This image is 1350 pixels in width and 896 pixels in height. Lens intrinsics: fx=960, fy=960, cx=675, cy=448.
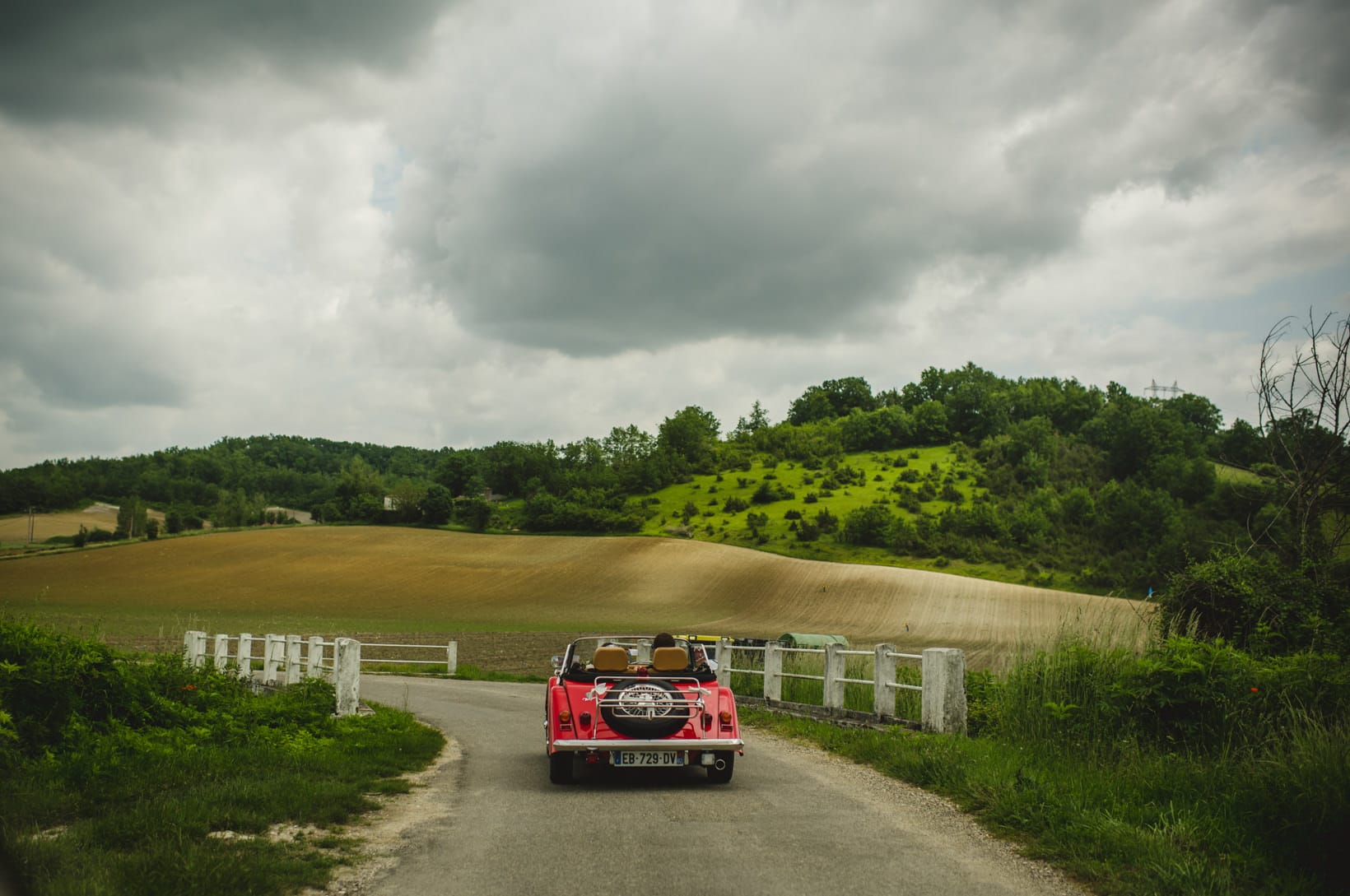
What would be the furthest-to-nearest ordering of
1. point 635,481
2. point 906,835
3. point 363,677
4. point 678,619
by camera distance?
point 635,481
point 678,619
point 363,677
point 906,835

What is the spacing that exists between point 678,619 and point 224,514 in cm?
6486

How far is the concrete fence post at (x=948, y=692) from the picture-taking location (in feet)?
37.4

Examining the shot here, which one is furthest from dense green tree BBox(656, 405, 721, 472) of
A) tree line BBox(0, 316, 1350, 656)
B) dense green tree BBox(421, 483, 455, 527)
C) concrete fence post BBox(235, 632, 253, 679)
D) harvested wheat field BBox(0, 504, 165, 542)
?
concrete fence post BBox(235, 632, 253, 679)

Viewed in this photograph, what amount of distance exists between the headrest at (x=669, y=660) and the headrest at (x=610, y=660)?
34 cm

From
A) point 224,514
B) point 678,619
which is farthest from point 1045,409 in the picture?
point 224,514

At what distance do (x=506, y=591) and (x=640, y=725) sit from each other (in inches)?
2366

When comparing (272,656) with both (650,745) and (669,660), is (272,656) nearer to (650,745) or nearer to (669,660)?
(669,660)

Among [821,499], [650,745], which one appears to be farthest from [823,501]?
[650,745]

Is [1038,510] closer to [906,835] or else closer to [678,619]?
[678,619]

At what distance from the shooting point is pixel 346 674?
14102 millimetres

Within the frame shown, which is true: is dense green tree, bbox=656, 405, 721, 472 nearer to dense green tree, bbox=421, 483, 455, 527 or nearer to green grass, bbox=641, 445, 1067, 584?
green grass, bbox=641, 445, 1067, 584

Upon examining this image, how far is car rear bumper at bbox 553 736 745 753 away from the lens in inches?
365

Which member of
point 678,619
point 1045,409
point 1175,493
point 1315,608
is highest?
point 1045,409

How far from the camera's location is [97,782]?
304 inches
